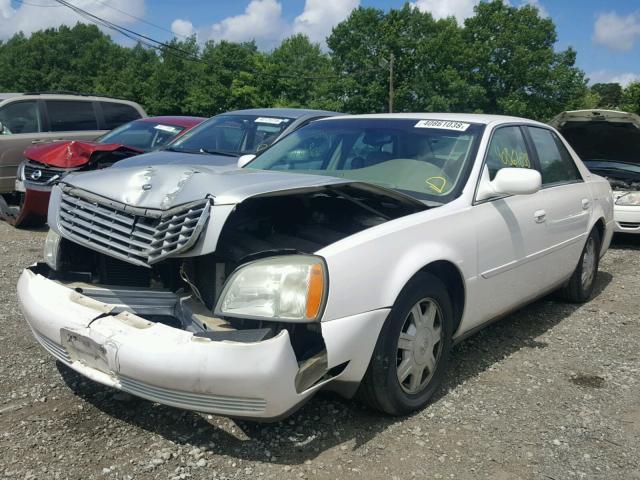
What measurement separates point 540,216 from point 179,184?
2535 mm

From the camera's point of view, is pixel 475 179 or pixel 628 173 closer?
pixel 475 179

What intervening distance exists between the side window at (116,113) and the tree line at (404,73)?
137 feet

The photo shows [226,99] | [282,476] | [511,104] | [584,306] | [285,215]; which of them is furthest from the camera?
[226,99]

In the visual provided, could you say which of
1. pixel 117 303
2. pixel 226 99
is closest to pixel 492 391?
pixel 117 303

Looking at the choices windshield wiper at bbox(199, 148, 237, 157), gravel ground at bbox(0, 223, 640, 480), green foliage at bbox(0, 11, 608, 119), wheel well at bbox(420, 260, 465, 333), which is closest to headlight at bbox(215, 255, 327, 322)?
gravel ground at bbox(0, 223, 640, 480)

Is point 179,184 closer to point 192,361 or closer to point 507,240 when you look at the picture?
point 192,361

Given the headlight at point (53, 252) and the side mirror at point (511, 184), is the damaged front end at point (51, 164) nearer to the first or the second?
the headlight at point (53, 252)

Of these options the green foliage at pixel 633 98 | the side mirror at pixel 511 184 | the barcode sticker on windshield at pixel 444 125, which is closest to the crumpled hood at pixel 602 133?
the barcode sticker on windshield at pixel 444 125

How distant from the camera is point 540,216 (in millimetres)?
4168

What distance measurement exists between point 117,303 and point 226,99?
56234 millimetres

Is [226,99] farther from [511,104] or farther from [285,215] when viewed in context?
[285,215]

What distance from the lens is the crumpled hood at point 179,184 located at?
8.84 feet

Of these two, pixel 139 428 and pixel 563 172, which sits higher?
pixel 563 172

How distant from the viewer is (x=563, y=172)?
193 inches
